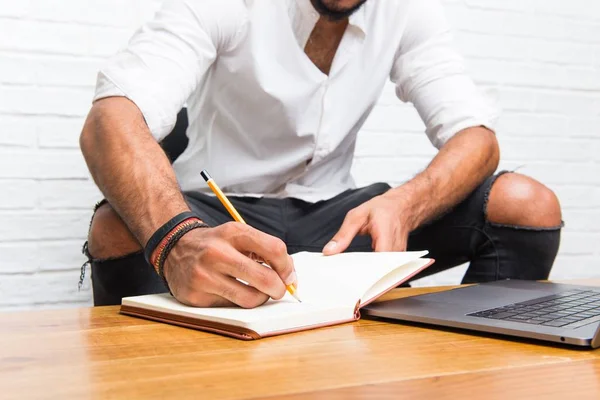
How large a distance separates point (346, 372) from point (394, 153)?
1.42m

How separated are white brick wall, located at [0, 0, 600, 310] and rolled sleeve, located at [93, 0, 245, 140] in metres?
0.43

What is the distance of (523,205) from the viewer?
1231 millimetres

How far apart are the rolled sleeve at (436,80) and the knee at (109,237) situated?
684mm

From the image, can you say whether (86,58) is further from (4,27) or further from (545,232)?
(545,232)

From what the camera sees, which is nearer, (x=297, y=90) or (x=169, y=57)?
(x=169, y=57)

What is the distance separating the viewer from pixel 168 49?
3.84 feet

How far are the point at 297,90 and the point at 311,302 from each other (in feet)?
2.29

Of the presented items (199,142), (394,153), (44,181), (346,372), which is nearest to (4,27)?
(44,181)

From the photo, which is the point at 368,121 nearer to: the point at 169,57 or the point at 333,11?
the point at 333,11

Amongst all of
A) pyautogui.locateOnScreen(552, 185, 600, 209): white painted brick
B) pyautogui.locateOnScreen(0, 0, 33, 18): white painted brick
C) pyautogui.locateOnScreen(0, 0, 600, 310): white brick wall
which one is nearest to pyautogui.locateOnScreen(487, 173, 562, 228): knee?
pyautogui.locateOnScreen(0, 0, 600, 310): white brick wall

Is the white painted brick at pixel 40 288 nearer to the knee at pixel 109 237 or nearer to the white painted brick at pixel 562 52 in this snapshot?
the knee at pixel 109 237

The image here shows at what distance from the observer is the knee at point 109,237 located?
1032mm

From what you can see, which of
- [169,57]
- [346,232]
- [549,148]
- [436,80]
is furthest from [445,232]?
[549,148]

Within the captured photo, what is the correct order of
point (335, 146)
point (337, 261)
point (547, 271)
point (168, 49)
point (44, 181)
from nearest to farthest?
point (337, 261) < point (168, 49) < point (547, 271) < point (335, 146) < point (44, 181)
